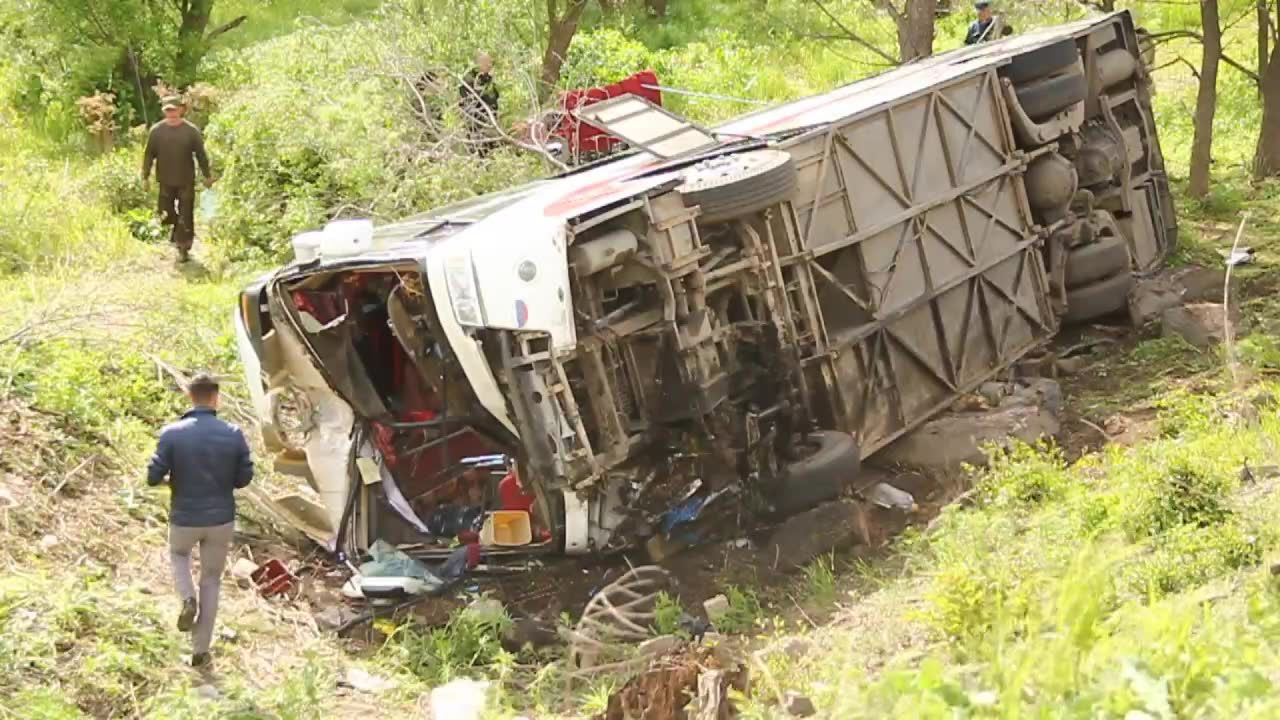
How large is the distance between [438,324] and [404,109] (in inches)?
246

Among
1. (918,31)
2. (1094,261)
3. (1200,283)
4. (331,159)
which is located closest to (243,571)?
(331,159)

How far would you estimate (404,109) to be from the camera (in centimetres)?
1278

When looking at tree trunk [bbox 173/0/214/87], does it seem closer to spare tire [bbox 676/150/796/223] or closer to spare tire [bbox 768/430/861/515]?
spare tire [bbox 676/150/796/223]

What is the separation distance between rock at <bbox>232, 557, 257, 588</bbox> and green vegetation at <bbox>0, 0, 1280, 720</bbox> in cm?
23

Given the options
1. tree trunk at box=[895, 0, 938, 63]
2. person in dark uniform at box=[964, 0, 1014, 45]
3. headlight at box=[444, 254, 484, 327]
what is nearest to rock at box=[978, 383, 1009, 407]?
headlight at box=[444, 254, 484, 327]

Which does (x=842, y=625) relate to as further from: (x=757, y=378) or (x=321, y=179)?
(x=321, y=179)

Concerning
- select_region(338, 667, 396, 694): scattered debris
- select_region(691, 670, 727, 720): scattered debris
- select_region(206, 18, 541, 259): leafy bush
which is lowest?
select_region(338, 667, 396, 694): scattered debris

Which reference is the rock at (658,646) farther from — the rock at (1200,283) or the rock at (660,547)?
the rock at (1200,283)

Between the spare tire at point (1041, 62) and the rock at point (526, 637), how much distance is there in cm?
559

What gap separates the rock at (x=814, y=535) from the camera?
772 cm

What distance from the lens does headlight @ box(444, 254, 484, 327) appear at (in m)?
6.80

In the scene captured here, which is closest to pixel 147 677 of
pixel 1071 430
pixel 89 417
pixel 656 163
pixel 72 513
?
pixel 72 513

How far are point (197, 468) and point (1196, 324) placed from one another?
7.65 metres

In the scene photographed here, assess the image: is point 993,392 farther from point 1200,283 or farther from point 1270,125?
point 1270,125
